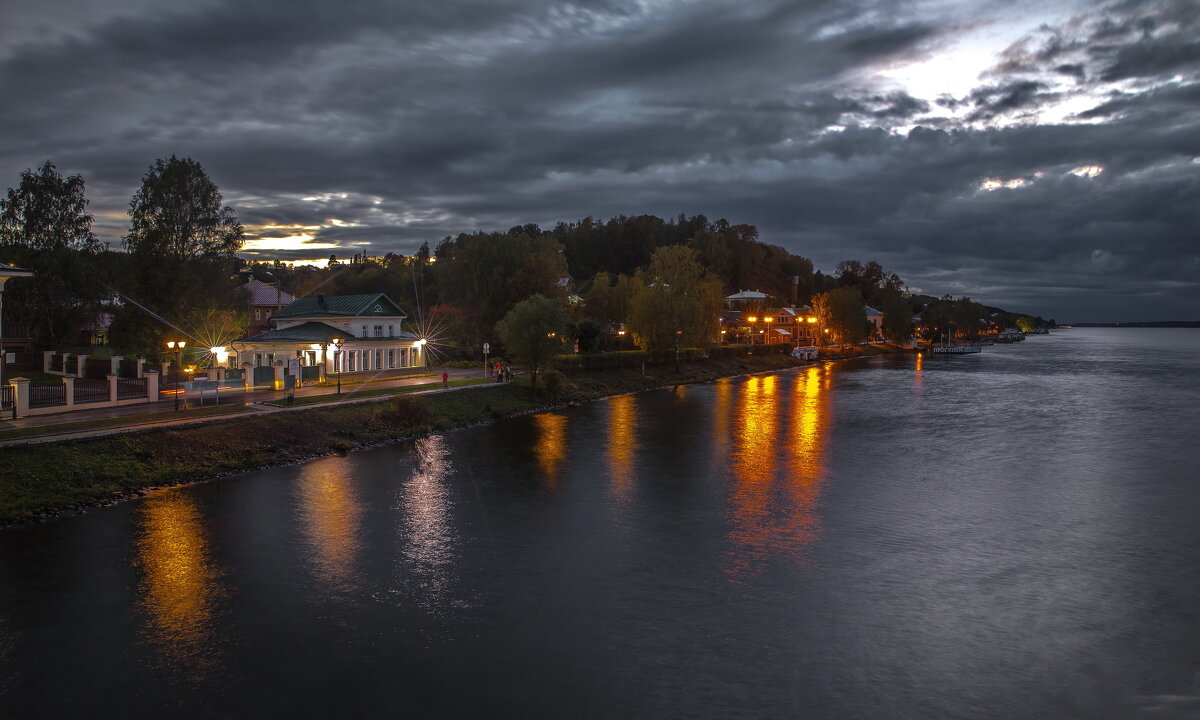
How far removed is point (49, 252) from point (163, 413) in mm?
28099

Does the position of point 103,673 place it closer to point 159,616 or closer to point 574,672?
point 159,616

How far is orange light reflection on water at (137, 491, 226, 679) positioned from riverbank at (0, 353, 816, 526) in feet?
8.96

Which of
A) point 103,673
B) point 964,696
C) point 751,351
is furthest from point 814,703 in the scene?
point 751,351

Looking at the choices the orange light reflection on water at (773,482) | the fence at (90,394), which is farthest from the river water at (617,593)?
the fence at (90,394)

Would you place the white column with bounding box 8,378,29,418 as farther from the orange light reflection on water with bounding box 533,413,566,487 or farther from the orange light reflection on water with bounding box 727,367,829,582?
the orange light reflection on water with bounding box 727,367,829,582

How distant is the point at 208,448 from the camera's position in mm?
32562

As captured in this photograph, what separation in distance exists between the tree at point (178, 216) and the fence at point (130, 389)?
17.9 m

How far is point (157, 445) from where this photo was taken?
3103cm

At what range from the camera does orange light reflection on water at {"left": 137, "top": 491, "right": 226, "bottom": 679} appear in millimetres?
15523

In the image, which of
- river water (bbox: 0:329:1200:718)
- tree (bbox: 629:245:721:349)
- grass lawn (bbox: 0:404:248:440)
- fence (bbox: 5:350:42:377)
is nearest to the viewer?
river water (bbox: 0:329:1200:718)

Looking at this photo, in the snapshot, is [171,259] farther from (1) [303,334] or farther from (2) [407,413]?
(2) [407,413]

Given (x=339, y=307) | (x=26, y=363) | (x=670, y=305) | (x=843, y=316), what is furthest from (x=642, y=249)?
Answer: (x=26, y=363)

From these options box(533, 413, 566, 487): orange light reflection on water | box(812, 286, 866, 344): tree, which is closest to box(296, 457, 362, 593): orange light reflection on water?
box(533, 413, 566, 487): orange light reflection on water

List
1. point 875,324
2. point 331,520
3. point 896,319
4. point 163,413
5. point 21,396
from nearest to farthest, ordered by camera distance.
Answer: point 331,520
point 21,396
point 163,413
point 896,319
point 875,324
